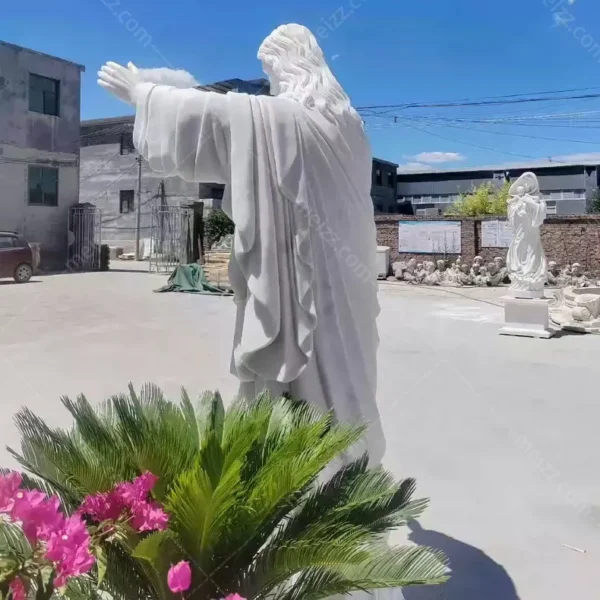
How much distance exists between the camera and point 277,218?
71.2 inches

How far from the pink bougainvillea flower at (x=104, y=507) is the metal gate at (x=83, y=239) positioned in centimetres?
2002

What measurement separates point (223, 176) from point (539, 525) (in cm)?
247

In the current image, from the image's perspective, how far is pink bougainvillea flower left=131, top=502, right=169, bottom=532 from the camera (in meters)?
1.32

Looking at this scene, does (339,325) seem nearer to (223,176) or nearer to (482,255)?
(223,176)

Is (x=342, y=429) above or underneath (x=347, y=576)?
above

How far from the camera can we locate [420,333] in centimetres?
902

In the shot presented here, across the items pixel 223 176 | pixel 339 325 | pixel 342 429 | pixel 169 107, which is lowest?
pixel 342 429

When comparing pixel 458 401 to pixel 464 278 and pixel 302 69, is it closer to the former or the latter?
pixel 302 69

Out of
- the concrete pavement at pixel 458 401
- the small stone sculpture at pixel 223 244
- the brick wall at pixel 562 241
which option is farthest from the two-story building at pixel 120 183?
the concrete pavement at pixel 458 401

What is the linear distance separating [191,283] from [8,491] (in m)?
13.4

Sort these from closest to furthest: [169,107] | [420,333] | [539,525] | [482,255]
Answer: [169,107]
[539,525]
[420,333]
[482,255]

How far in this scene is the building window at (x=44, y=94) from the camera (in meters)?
19.0

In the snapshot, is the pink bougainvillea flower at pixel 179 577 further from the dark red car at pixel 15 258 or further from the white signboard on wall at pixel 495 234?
the white signboard on wall at pixel 495 234

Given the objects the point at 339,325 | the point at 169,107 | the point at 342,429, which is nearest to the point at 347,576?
the point at 342,429
